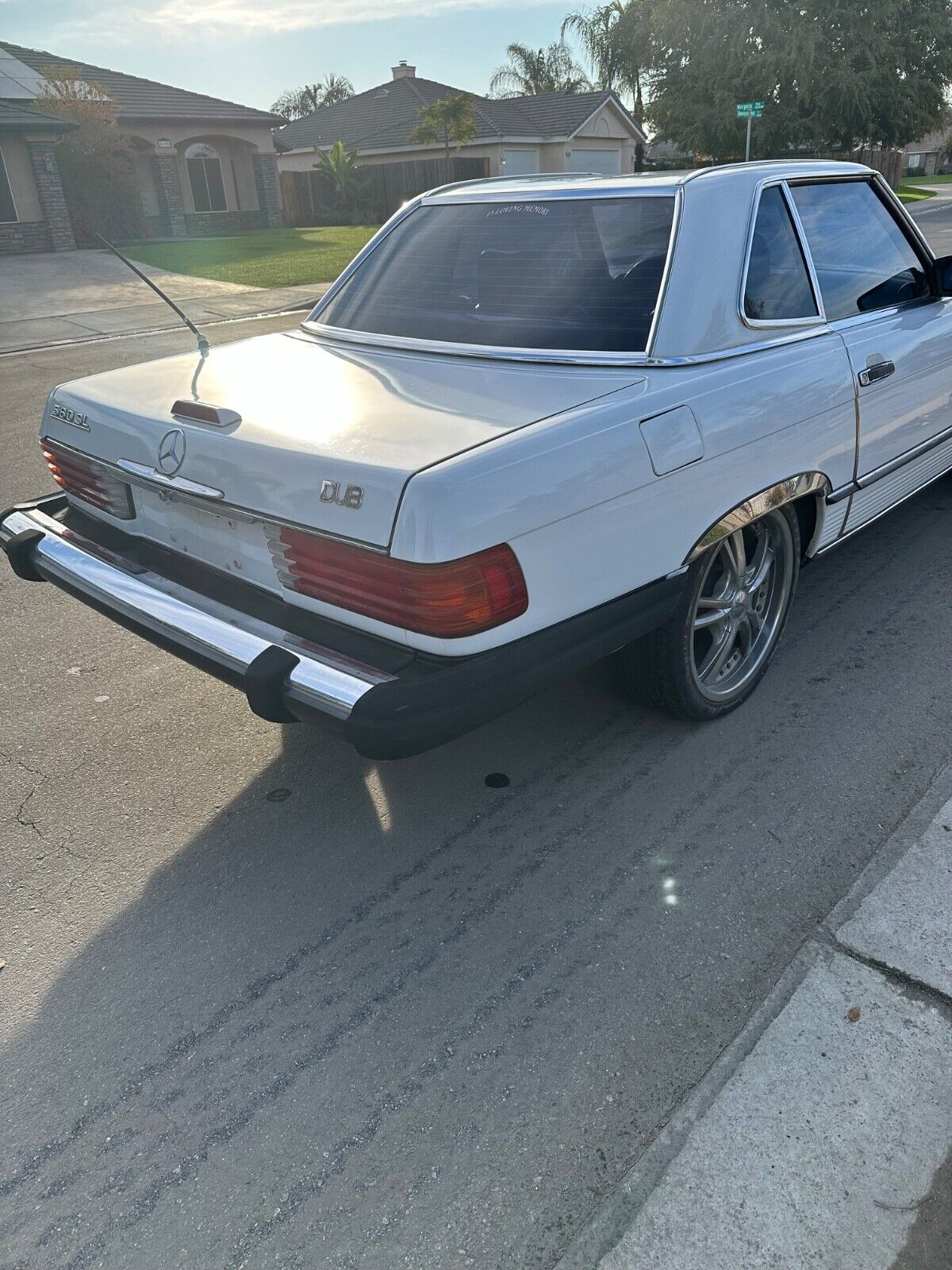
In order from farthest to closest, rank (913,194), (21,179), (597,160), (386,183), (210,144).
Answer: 1. (913,194)
2. (597,160)
3. (386,183)
4. (210,144)
5. (21,179)

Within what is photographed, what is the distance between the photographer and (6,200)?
2202 centimetres

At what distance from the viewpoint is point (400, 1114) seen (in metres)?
2.05

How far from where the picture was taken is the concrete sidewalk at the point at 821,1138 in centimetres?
176

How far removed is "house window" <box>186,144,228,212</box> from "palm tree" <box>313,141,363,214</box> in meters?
3.98

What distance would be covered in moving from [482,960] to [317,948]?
16.8 inches

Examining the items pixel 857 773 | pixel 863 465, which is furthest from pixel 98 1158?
pixel 863 465

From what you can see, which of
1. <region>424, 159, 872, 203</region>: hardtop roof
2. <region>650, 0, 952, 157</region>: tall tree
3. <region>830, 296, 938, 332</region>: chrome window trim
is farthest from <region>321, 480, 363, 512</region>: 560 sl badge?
<region>650, 0, 952, 157</region>: tall tree

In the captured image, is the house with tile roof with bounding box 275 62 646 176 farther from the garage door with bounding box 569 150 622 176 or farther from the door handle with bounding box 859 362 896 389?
the door handle with bounding box 859 362 896 389

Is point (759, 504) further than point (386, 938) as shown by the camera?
Yes

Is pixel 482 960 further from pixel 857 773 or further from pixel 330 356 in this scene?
pixel 330 356

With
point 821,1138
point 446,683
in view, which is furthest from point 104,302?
point 821,1138

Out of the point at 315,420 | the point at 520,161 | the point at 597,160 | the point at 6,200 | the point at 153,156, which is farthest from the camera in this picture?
the point at 597,160

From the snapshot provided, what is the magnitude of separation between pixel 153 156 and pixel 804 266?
29.8m

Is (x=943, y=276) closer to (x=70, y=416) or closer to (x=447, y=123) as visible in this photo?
(x=70, y=416)
